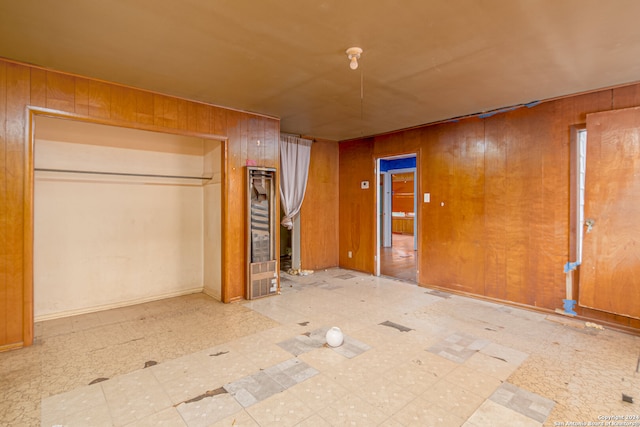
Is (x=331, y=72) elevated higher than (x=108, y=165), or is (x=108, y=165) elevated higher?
(x=331, y=72)

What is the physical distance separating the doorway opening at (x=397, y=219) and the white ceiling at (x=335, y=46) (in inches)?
93.7

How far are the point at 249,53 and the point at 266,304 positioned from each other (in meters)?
2.96

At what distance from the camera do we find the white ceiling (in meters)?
2.06

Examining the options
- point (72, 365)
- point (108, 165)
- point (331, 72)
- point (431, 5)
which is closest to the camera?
point (431, 5)

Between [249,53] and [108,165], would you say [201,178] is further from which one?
[249,53]

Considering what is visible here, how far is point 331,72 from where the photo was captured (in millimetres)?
3008

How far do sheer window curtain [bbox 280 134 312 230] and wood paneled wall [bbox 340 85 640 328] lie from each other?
4.83 feet

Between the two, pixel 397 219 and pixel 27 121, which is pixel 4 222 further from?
pixel 397 219

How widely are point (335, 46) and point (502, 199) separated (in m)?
3.10

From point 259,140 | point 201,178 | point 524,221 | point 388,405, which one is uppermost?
point 259,140

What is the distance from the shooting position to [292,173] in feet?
18.7

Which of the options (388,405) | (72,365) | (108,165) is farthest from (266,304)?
(108,165)

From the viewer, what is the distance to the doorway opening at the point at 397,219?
604cm

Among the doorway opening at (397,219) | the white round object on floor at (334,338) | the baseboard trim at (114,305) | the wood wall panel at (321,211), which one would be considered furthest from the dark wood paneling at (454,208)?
the baseboard trim at (114,305)
